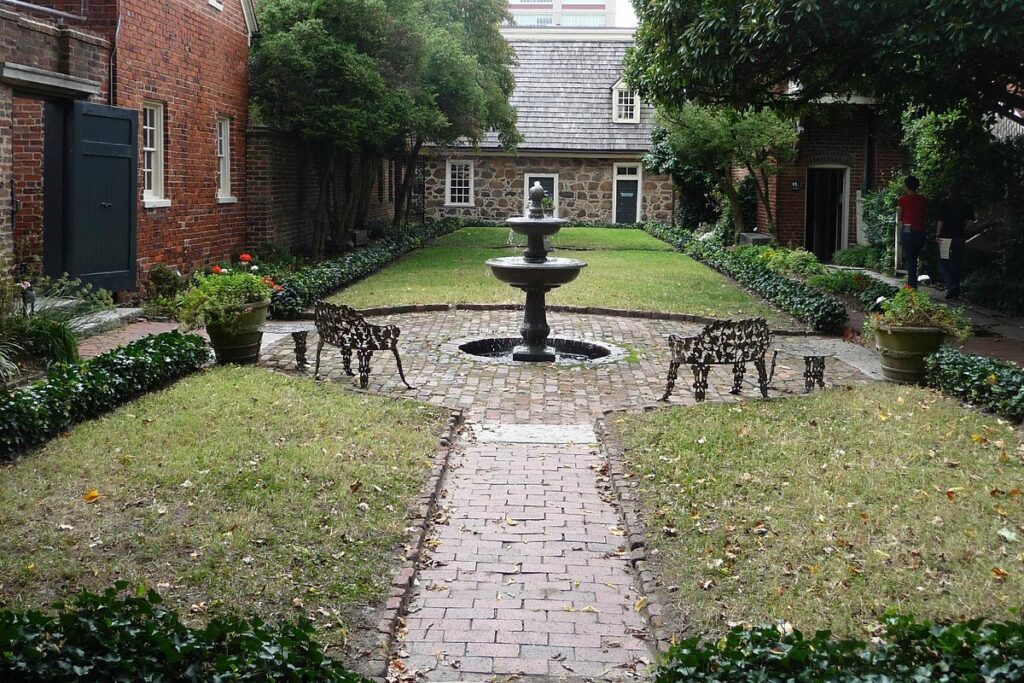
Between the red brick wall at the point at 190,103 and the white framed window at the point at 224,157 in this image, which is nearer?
the red brick wall at the point at 190,103

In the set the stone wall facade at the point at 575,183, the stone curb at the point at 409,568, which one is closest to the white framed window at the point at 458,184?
the stone wall facade at the point at 575,183

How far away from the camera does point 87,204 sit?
1370 cm

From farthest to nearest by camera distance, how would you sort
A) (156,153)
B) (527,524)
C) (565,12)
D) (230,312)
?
(565,12) < (156,153) < (230,312) < (527,524)

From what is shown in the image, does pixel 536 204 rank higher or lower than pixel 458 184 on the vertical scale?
lower

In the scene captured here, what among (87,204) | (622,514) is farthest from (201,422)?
(87,204)

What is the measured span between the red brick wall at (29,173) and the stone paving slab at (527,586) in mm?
7452

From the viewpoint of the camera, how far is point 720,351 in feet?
34.8

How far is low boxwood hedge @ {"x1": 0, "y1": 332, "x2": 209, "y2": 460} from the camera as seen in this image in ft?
26.0

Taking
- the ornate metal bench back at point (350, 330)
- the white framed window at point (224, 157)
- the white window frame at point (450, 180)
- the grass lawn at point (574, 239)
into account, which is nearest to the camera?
the ornate metal bench back at point (350, 330)

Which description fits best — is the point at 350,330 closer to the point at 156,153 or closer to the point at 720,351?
the point at 720,351

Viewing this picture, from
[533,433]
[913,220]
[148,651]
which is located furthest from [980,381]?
[913,220]

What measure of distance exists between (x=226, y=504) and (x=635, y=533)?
2.42m

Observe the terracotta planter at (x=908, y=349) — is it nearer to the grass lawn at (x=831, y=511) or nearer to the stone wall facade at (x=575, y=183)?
the grass lawn at (x=831, y=511)

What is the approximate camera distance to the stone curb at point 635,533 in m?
5.34
